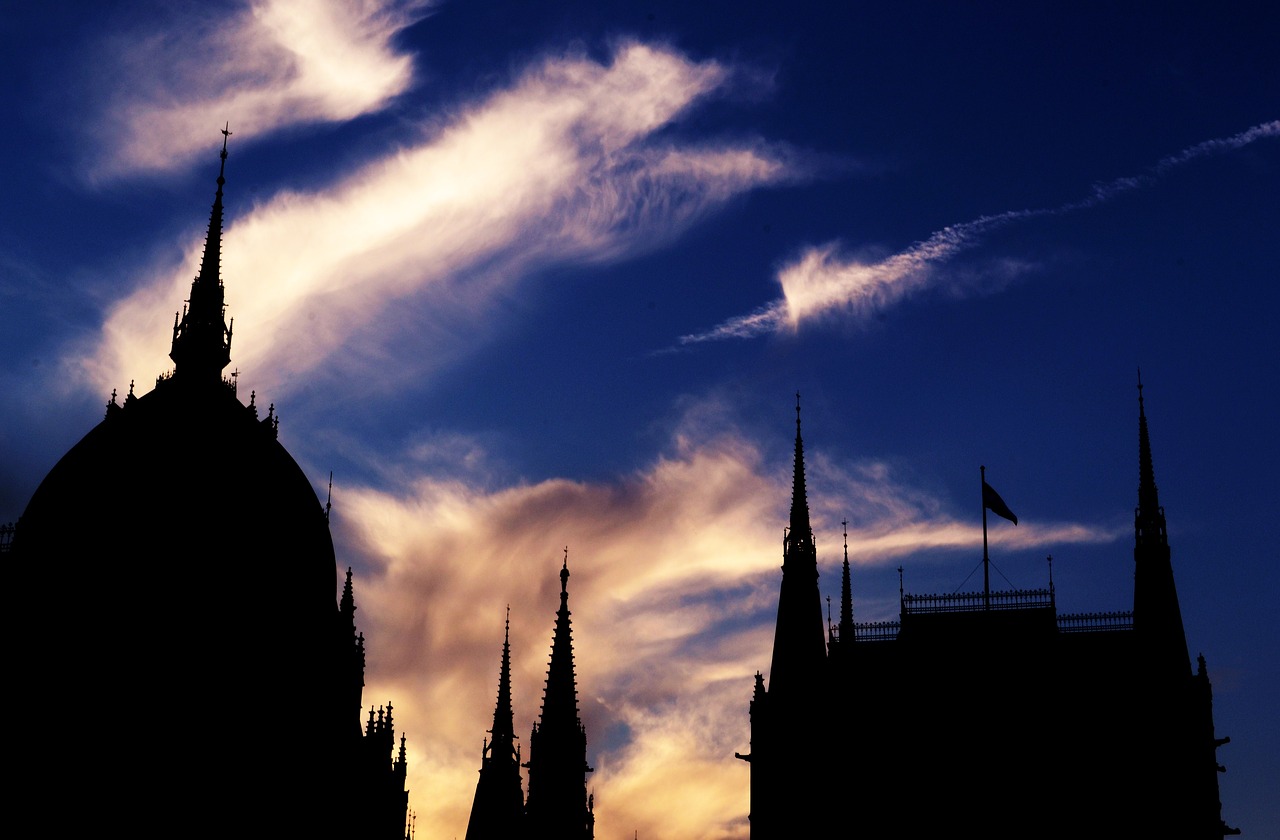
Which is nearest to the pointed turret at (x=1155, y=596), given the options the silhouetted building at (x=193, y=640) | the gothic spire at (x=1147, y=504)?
the gothic spire at (x=1147, y=504)

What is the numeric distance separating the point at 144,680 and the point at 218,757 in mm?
6991

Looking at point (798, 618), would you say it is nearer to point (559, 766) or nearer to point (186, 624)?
point (559, 766)

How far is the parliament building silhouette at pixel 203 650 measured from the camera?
99.7 meters

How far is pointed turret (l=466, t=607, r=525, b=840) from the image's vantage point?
96.8 meters

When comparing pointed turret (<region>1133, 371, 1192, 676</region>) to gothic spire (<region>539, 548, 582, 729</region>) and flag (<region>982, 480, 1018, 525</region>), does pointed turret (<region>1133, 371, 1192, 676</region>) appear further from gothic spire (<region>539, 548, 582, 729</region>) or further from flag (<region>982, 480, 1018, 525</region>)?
gothic spire (<region>539, 548, 582, 729</region>)

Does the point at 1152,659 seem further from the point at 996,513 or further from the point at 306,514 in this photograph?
the point at 306,514

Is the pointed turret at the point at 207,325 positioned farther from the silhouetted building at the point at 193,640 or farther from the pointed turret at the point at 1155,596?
the pointed turret at the point at 1155,596

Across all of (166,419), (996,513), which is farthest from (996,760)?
(166,419)

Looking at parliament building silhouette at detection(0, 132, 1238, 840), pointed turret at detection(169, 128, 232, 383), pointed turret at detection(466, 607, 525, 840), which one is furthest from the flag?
pointed turret at detection(169, 128, 232, 383)

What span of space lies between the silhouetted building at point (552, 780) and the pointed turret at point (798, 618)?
40.7 feet

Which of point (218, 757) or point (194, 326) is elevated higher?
point (194, 326)

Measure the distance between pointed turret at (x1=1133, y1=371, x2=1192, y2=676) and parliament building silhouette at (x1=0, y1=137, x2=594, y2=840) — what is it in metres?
34.5

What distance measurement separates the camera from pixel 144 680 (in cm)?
10488

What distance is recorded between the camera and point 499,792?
98062mm
